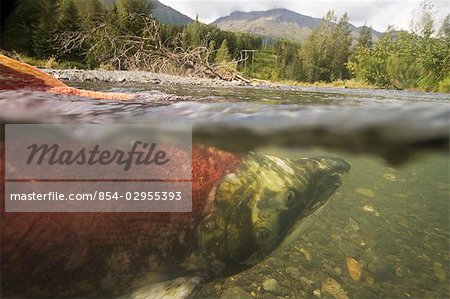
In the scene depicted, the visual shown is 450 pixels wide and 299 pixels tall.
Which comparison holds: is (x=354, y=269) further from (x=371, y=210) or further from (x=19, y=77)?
(x=19, y=77)

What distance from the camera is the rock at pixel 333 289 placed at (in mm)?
3412

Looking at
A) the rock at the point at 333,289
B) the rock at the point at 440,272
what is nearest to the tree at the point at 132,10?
the rock at the point at 333,289

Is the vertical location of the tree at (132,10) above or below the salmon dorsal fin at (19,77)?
above

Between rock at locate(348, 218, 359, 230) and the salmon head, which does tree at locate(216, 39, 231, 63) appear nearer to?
rock at locate(348, 218, 359, 230)

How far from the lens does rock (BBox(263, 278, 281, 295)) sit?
10.8 ft

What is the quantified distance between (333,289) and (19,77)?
4049 millimetres

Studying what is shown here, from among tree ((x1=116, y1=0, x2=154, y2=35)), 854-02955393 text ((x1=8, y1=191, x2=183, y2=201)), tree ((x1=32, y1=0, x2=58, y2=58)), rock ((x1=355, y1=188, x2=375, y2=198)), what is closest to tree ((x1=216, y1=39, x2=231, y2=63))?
tree ((x1=116, y1=0, x2=154, y2=35))

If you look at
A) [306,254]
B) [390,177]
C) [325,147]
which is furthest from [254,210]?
[390,177]

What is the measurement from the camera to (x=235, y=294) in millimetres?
3178

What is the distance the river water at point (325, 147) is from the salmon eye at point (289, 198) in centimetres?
60

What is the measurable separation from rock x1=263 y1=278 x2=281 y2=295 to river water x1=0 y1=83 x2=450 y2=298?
0.01 meters

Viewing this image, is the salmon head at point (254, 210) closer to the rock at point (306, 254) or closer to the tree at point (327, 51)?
the rock at point (306, 254)

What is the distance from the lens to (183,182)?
2.38 metres

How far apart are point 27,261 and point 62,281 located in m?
0.23
